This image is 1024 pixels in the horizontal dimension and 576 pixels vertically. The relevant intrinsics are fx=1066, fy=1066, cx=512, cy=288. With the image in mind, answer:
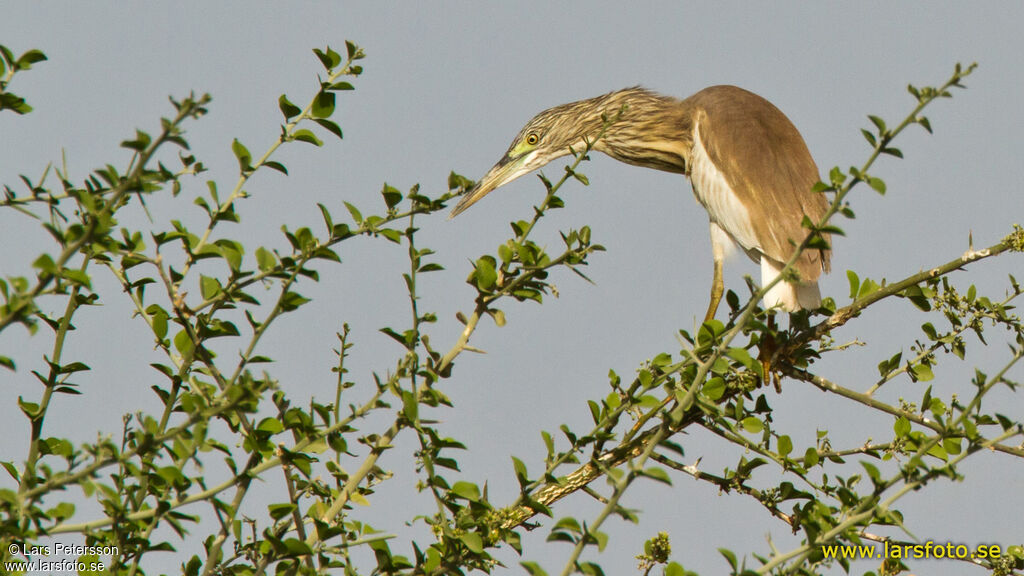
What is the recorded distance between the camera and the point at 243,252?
1.79 meters

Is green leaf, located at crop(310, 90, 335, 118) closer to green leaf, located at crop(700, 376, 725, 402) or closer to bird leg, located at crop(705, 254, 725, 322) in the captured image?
green leaf, located at crop(700, 376, 725, 402)

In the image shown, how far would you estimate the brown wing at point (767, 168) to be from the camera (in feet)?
11.8

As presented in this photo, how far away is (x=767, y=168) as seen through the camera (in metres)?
3.78

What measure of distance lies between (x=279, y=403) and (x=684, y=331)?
81 cm

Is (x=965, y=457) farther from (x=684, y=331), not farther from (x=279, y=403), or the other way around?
(x=279, y=403)

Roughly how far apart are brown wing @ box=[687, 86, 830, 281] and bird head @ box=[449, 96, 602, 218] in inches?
33.8

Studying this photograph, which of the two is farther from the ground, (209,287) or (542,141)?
(542,141)

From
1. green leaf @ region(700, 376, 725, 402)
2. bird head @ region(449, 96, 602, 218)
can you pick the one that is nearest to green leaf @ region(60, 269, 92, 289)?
green leaf @ region(700, 376, 725, 402)

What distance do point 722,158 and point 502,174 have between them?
4.25 ft

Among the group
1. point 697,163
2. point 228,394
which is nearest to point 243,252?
point 228,394

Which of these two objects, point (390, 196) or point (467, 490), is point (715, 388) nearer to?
point (467, 490)

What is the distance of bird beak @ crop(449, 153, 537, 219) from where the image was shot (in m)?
4.85

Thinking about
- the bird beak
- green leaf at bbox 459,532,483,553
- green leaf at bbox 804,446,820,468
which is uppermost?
the bird beak

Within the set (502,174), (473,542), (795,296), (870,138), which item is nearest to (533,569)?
(473,542)
